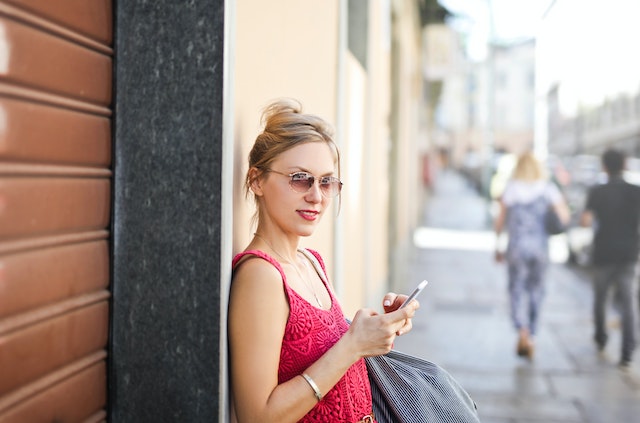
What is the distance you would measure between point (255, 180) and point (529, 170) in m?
5.93

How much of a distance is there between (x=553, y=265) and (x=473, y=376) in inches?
351

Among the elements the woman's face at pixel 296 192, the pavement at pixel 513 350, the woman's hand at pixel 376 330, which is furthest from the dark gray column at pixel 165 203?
the pavement at pixel 513 350

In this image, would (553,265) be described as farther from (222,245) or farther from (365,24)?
(222,245)

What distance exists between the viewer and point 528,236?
24.9ft

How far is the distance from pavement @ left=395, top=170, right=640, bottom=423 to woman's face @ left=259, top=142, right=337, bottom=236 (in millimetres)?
3812

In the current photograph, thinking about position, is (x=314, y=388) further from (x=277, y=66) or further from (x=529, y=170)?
(x=529, y=170)

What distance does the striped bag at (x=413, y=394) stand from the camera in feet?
7.34

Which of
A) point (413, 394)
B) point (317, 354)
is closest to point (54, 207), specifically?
point (317, 354)

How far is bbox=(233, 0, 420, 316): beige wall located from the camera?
257 cm

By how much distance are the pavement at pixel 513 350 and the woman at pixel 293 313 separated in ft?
12.2

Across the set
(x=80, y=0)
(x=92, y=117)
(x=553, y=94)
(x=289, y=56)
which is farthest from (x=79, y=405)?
(x=553, y=94)

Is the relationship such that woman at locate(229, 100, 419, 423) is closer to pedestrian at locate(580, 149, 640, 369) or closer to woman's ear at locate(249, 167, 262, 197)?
woman's ear at locate(249, 167, 262, 197)

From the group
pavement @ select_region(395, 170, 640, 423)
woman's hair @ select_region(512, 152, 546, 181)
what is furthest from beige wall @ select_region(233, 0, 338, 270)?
woman's hair @ select_region(512, 152, 546, 181)

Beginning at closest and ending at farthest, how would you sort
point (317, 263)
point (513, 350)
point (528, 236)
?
point (317, 263) < point (528, 236) < point (513, 350)
